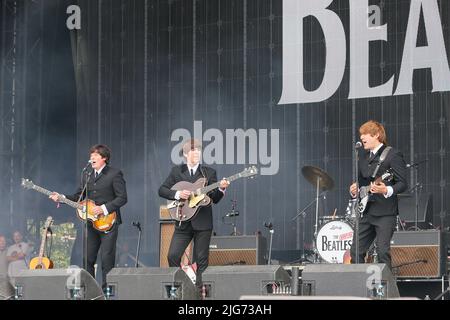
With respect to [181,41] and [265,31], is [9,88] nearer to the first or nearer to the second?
[181,41]

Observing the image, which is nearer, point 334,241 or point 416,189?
point 334,241

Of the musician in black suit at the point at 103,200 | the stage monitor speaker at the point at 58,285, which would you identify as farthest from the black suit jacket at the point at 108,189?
the stage monitor speaker at the point at 58,285

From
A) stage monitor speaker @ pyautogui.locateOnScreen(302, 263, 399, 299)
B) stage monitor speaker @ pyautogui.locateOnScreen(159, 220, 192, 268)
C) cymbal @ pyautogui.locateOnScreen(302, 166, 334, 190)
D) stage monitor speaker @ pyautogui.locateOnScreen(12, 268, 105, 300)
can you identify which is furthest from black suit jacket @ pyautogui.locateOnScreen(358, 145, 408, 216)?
stage monitor speaker @ pyautogui.locateOnScreen(159, 220, 192, 268)

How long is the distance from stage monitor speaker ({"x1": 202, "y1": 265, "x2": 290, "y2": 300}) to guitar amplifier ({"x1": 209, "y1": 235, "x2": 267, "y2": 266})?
13.2 feet

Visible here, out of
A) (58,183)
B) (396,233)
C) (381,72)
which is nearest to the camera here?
(396,233)

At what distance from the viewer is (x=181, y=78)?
17.4 meters

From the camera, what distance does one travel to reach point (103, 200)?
1220 cm

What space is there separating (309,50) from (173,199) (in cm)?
523

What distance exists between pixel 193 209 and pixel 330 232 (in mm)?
3160

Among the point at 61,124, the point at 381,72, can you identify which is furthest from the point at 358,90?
the point at 61,124

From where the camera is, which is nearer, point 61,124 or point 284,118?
point 284,118
